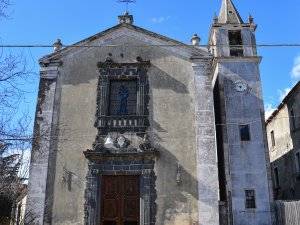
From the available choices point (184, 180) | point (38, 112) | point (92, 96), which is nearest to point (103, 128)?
point (92, 96)

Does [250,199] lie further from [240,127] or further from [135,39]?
[135,39]

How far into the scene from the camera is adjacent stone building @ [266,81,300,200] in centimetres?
2312

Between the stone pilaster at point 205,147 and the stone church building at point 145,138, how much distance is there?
4 centimetres

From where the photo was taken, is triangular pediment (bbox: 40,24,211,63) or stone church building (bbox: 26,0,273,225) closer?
stone church building (bbox: 26,0,273,225)

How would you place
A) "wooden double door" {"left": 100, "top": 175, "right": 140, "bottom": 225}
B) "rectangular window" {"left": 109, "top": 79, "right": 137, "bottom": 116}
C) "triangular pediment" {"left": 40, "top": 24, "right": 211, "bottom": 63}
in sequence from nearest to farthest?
"wooden double door" {"left": 100, "top": 175, "right": 140, "bottom": 225} < "rectangular window" {"left": 109, "top": 79, "right": 137, "bottom": 116} < "triangular pediment" {"left": 40, "top": 24, "right": 211, "bottom": 63}

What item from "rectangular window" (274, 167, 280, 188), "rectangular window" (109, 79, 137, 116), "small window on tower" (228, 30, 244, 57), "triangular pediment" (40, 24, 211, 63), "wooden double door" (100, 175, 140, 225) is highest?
"small window on tower" (228, 30, 244, 57)

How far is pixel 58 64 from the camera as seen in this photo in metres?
18.5

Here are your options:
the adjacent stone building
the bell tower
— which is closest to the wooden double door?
the bell tower

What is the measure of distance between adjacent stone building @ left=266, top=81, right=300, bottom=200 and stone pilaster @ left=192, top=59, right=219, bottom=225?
300 inches

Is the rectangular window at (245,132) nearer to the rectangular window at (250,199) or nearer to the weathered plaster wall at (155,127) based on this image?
the rectangular window at (250,199)

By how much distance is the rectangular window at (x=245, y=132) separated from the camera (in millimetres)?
18592

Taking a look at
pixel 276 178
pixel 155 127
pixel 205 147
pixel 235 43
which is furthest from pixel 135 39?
pixel 276 178

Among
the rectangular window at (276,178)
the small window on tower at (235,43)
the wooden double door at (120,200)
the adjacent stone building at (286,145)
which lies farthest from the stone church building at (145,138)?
the rectangular window at (276,178)

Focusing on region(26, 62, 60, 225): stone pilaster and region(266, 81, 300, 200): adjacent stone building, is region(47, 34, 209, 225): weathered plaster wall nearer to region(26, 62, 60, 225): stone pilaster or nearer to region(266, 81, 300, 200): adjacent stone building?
region(26, 62, 60, 225): stone pilaster
